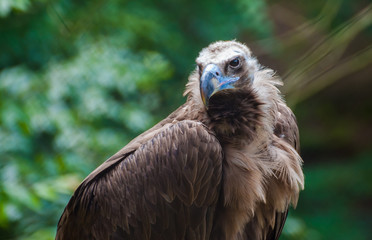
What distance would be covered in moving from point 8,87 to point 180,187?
6.48ft

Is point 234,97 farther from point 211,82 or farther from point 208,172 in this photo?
point 208,172

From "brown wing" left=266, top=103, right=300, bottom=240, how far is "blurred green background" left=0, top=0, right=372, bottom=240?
4.52ft

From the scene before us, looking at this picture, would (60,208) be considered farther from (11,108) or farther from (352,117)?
(352,117)

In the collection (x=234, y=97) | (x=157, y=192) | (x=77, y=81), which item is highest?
(x=77, y=81)

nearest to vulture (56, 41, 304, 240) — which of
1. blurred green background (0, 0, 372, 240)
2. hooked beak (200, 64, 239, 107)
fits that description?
hooked beak (200, 64, 239, 107)

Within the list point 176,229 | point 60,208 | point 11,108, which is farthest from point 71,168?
point 176,229

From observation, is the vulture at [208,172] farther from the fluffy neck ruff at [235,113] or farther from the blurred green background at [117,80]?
the blurred green background at [117,80]

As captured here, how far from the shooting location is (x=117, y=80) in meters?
4.82

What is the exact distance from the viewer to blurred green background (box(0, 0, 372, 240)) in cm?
420

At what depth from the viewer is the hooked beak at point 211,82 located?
270 centimetres

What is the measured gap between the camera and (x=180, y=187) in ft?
9.41

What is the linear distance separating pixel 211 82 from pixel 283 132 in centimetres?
70

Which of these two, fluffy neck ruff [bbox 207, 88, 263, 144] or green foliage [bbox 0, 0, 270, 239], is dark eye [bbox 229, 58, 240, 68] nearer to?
fluffy neck ruff [bbox 207, 88, 263, 144]

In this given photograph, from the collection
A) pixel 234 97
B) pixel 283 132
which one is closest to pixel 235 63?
pixel 234 97
